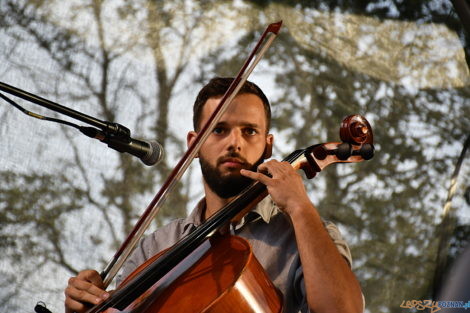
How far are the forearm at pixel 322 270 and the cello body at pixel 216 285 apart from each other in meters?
0.09

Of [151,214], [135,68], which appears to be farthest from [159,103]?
[151,214]

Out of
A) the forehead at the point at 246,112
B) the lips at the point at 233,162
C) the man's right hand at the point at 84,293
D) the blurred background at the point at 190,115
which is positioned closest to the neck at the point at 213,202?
the lips at the point at 233,162

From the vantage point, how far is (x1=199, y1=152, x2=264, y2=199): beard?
177 cm

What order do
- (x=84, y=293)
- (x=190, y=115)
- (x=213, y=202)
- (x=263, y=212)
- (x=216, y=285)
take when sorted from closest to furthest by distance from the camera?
(x=216, y=285) < (x=84, y=293) < (x=263, y=212) < (x=213, y=202) < (x=190, y=115)

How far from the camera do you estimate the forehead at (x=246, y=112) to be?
5.96ft

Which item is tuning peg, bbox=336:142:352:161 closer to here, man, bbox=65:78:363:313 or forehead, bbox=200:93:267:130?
man, bbox=65:78:363:313

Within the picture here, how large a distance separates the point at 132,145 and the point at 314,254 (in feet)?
1.57

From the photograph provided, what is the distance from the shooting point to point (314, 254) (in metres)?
1.45

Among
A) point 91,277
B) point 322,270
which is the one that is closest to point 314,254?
point 322,270

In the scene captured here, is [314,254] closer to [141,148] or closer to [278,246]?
[278,246]

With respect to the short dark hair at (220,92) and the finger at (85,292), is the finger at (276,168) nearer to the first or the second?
the short dark hair at (220,92)

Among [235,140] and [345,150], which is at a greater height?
[235,140]

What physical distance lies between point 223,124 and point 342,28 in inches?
58.9

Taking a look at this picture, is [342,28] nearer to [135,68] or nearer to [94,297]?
[135,68]
